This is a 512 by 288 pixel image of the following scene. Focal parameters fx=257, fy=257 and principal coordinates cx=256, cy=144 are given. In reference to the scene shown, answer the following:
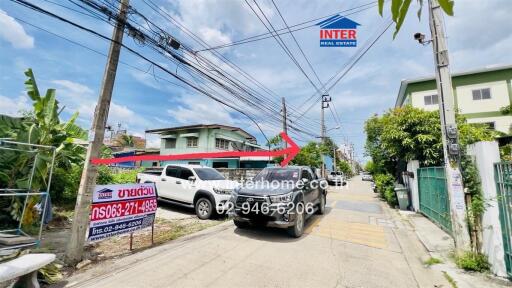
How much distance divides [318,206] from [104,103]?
793 cm

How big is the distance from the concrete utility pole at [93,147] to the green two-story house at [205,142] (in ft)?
71.1

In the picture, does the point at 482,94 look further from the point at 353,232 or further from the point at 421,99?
the point at 353,232

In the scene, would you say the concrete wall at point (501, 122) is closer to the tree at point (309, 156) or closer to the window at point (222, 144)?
the tree at point (309, 156)

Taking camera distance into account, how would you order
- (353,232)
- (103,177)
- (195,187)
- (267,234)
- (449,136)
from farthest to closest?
(103,177), (195,187), (353,232), (267,234), (449,136)

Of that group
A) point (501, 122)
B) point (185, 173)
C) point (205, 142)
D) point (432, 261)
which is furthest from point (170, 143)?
point (501, 122)

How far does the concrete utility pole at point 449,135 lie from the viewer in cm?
507

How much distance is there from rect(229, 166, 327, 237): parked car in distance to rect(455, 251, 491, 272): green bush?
3393mm

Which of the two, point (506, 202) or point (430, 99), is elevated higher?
point (430, 99)

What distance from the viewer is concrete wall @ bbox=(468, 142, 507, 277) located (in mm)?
4273

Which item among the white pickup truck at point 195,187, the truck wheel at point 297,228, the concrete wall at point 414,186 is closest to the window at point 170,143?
the white pickup truck at point 195,187

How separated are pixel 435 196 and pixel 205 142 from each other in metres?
22.9

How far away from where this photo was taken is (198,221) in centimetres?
883

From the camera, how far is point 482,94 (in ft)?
71.6

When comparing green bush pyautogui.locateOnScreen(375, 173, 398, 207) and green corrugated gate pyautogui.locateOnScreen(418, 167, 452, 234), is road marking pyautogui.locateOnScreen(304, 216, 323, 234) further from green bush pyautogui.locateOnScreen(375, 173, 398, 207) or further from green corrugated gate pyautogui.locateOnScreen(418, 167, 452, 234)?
green bush pyautogui.locateOnScreen(375, 173, 398, 207)
